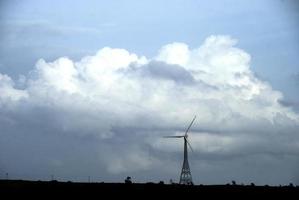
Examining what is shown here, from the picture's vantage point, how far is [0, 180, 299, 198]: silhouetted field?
76.7 meters

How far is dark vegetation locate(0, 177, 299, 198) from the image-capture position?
7662 centimetres

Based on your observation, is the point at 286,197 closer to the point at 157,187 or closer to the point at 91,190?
the point at 157,187

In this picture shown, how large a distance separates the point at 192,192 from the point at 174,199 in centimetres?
374

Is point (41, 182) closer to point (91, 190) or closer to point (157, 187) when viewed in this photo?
point (91, 190)

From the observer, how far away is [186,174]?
12662 centimetres

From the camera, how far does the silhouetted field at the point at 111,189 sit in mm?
76688

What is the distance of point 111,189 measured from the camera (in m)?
80.4

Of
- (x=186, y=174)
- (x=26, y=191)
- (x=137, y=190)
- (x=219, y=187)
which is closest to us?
(x=26, y=191)

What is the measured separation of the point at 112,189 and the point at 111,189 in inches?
4.7

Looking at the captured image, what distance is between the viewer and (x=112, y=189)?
80438 millimetres

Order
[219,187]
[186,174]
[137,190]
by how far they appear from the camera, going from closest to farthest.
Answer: [137,190]
[219,187]
[186,174]

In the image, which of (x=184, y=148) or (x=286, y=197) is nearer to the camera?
(x=286, y=197)

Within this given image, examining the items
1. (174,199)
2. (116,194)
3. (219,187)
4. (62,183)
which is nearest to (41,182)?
(62,183)

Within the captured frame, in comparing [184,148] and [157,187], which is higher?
[184,148]
